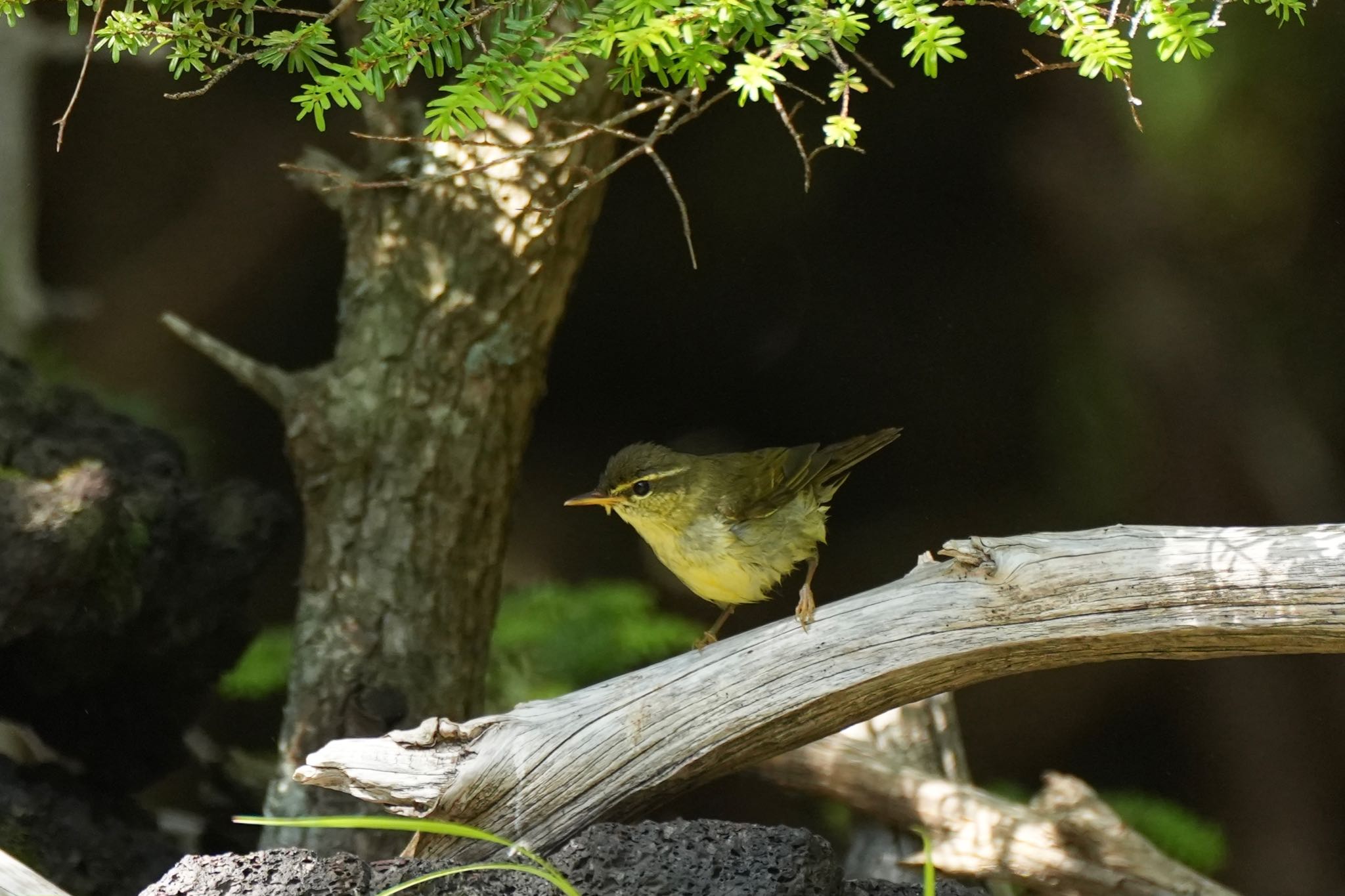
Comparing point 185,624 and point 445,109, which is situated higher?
point 445,109

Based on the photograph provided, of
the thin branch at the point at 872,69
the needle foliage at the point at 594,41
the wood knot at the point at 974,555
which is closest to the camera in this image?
the needle foliage at the point at 594,41

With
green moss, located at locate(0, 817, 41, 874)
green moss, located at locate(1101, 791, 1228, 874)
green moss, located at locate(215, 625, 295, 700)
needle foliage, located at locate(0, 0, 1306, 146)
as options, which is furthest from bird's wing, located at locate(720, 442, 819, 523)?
green moss, located at locate(0, 817, 41, 874)

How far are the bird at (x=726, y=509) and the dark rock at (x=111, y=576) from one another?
133 cm

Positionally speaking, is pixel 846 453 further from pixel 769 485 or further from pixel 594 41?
pixel 594 41

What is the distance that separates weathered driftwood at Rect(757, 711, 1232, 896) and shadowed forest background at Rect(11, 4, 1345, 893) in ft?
1.73

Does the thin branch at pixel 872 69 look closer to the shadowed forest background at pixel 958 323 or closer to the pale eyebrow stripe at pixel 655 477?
the shadowed forest background at pixel 958 323

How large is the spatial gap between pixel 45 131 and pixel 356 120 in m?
1.18

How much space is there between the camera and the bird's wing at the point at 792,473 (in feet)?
10.9

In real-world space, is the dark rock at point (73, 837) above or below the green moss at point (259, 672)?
below

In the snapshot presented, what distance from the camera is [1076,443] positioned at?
443 centimetres

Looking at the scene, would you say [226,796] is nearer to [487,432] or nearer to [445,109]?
[487,432]

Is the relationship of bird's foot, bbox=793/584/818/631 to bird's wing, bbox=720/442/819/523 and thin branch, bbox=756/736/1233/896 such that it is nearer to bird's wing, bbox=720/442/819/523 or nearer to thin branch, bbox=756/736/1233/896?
bird's wing, bbox=720/442/819/523

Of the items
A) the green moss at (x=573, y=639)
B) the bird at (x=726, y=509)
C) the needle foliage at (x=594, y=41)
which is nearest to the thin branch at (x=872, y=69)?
the needle foliage at (x=594, y=41)

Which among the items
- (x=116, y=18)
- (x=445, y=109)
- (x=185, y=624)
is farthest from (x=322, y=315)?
(x=445, y=109)
